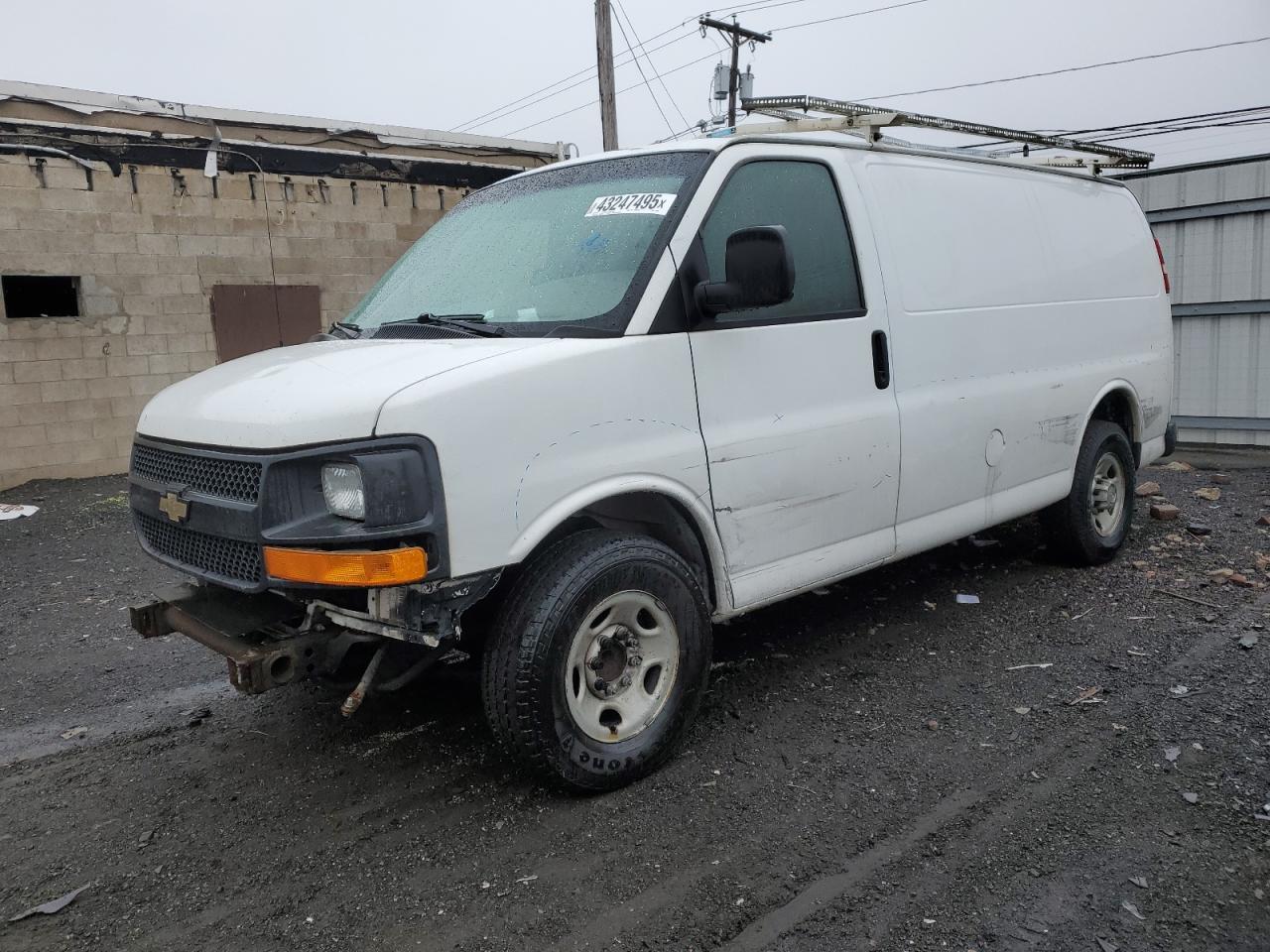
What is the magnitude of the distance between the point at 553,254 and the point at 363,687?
1.73m

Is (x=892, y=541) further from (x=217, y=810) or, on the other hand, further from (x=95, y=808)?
(x=95, y=808)

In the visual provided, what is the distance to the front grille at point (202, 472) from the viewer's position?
299 centimetres

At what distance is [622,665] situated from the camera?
3477mm

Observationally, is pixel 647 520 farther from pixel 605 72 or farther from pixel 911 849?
pixel 605 72

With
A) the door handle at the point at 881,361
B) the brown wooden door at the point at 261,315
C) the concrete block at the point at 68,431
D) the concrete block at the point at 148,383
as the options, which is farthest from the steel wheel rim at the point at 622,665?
the concrete block at the point at 68,431

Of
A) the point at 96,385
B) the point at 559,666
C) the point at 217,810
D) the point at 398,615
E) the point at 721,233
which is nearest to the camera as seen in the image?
the point at 398,615

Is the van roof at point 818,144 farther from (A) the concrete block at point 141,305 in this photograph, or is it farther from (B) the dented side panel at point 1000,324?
(A) the concrete block at point 141,305

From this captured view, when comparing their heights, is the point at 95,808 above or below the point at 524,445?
below

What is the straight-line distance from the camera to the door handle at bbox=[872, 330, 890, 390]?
4.17 metres

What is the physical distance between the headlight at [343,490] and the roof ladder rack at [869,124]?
7.43 feet

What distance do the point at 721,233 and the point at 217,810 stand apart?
274cm

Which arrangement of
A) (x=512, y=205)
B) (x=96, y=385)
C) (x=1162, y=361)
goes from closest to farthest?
(x=512, y=205)
(x=1162, y=361)
(x=96, y=385)

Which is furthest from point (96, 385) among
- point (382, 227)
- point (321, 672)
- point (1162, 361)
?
point (1162, 361)

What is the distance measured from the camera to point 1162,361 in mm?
6270
